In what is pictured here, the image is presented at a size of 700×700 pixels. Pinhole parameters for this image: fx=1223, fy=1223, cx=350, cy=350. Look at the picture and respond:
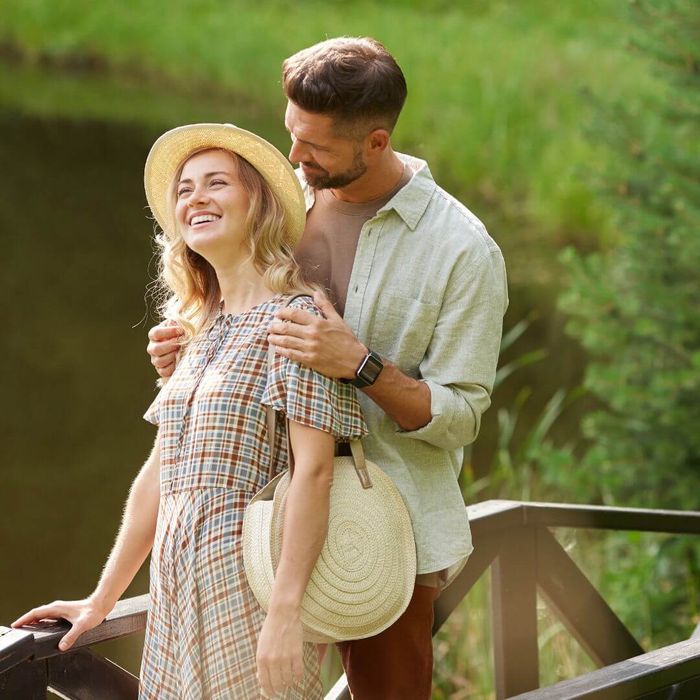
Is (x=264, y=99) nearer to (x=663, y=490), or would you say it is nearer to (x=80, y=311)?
(x=80, y=311)

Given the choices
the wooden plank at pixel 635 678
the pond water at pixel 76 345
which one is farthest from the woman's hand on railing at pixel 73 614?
the pond water at pixel 76 345

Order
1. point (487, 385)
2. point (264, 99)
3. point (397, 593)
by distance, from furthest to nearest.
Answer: point (264, 99), point (487, 385), point (397, 593)

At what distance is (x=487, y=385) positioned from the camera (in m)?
1.86

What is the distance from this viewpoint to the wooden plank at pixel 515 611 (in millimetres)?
2564

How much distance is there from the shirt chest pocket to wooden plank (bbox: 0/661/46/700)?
2.26 feet

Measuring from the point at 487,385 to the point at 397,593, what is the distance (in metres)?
0.35

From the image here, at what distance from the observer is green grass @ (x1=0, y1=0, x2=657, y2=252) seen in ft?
32.0

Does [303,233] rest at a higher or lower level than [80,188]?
higher

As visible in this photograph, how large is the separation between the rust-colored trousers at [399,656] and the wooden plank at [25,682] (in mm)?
468

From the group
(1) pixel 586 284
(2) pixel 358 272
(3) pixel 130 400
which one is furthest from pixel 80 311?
(2) pixel 358 272

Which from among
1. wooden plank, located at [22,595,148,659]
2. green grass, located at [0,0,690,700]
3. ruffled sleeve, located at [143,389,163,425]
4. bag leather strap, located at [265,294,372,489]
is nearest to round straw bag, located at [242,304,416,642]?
bag leather strap, located at [265,294,372,489]

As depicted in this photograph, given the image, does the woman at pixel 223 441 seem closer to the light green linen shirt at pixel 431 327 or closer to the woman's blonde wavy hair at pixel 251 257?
the woman's blonde wavy hair at pixel 251 257

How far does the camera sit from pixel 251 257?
1869mm

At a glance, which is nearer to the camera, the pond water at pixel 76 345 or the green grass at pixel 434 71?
the pond water at pixel 76 345
